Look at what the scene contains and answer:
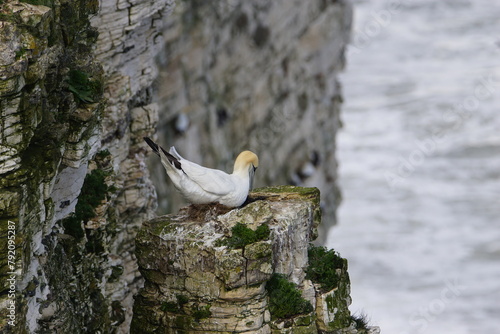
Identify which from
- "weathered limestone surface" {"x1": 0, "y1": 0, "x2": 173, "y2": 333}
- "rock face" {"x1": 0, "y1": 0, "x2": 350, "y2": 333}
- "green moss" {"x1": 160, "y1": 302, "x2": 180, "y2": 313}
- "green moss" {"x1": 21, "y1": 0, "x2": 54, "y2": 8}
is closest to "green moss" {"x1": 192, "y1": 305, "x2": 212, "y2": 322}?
"green moss" {"x1": 160, "y1": 302, "x2": 180, "y2": 313}

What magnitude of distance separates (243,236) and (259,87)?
38.3 metres

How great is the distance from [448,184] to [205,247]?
50.2 m

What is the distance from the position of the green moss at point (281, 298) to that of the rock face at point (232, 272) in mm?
26

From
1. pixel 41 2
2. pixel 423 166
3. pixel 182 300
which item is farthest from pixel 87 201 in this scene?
pixel 423 166

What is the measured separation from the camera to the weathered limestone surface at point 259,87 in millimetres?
47719

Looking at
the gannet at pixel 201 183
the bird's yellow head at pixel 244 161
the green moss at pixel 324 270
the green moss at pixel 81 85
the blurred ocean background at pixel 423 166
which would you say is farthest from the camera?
the blurred ocean background at pixel 423 166

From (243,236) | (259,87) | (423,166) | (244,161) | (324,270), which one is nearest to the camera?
(243,236)

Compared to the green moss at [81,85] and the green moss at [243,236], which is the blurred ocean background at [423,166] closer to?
the green moss at [243,236]

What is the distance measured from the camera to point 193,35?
49062 mm

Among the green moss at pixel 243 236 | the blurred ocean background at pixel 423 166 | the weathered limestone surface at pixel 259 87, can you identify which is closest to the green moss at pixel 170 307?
the green moss at pixel 243 236

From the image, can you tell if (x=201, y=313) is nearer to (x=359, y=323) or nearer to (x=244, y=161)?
(x=244, y=161)

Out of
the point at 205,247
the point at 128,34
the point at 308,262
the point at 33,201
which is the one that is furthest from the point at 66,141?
the point at 128,34

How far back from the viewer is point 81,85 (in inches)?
707

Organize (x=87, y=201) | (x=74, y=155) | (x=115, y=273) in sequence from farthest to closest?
(x=115, y=273)
(x=87, y=201)
(x=74, y=155)
